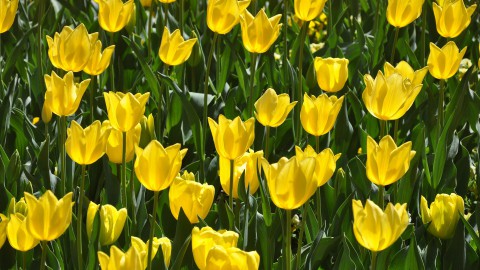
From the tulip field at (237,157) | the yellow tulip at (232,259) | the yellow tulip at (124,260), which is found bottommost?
the tulip field at (237,157)

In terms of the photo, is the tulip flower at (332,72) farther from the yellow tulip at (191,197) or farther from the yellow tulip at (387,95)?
the yellow tulip at (191,197)

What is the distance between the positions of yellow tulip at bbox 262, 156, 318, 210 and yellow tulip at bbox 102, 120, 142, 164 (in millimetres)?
637

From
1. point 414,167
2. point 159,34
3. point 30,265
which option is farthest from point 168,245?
point 159,34

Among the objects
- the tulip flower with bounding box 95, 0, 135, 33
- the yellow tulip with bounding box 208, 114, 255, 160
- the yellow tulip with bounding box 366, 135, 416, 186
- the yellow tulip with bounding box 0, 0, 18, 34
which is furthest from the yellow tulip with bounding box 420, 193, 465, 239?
the yellow tulip with bounding box 0, 0, 18, 34

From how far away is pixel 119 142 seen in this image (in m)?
2.43

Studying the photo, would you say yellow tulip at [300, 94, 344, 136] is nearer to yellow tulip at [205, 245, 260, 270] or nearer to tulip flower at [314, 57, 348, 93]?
tulip flower at [314, 57, 348, 93]

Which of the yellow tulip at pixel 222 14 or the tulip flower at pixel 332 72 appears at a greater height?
the yellow tulip at pixel 222 14

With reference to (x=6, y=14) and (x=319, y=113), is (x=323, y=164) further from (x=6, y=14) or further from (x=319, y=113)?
(x=6, y=14)

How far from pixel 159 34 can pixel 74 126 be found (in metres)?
2.05

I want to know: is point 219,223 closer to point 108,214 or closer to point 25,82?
point 108,214

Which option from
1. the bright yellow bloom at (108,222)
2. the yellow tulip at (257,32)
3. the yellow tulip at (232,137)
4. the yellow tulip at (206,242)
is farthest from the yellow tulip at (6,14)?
the yellow tulip at (206,242)

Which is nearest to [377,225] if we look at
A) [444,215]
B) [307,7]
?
[444,215]

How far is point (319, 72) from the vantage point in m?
2.85

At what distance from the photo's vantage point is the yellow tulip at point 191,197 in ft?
6.72
